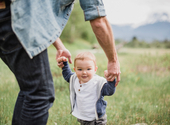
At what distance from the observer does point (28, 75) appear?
4.37 feet

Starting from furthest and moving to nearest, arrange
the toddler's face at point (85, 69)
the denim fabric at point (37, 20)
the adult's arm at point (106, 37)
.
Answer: the toddler's face at point (85, 69)
the adult's arm at point (106, 37)
the denim fabric at point (37, 20)

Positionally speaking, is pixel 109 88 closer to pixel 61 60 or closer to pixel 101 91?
pixel 101 91

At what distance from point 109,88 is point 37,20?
1079mm

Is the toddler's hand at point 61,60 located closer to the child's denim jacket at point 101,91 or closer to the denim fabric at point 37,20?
the child's denim jacket at point 101,91

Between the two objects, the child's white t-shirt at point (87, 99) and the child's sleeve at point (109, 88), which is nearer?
the child's sleeve at point (109, 88)

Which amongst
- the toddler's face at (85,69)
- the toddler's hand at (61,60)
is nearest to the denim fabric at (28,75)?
the toddler's face at (85,69)

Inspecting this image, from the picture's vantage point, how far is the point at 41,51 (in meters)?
1.32

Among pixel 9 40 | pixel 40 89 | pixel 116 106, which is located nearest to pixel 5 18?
pixel 9 40

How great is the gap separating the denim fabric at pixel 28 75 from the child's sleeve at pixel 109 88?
698 mm

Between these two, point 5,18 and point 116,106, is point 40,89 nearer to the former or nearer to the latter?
point 5,18

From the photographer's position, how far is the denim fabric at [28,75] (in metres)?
Answer: 1.28

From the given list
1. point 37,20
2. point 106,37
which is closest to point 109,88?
point 106,37

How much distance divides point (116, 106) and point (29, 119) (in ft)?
8.18

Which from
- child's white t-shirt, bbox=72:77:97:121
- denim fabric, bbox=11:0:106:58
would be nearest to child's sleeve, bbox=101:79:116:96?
child's white t-shirt, bbox=72:77:97:121
